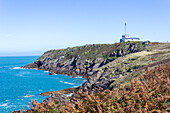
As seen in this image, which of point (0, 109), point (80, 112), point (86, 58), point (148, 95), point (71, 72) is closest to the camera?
point (80, 112)

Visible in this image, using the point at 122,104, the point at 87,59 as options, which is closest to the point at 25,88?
the point at 87,59

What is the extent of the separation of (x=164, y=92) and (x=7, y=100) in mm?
47080

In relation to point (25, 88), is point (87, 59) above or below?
above

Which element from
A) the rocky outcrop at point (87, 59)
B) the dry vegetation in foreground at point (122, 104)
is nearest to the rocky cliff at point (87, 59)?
the rocky outcrop at point (87, 59)

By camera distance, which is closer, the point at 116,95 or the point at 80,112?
the point at 80,112

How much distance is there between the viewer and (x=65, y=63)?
108938mm

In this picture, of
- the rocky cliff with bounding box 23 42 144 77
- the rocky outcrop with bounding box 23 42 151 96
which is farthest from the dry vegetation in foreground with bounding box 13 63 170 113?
the rocky cliff with bounding box 23 42 144 77

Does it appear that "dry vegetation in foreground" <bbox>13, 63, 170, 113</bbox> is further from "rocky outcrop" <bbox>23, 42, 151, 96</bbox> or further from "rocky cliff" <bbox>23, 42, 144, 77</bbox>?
"rocky cliff" <bbox>23, 42, 144, 77</bbox>

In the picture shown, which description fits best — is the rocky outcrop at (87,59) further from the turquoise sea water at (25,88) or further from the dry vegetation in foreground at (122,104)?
the dry vegetation in foreground at (122,104)

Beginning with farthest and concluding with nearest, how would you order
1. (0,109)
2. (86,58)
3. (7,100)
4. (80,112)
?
(86,58)
(7,100)
(0,109)
(80,112)

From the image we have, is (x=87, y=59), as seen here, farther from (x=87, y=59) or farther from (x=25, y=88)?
(x=25, y=88)

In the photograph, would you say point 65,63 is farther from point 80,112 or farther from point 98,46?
point 80,112

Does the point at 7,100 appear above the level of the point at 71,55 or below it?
below

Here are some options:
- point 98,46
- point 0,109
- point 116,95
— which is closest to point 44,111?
point 116,95
